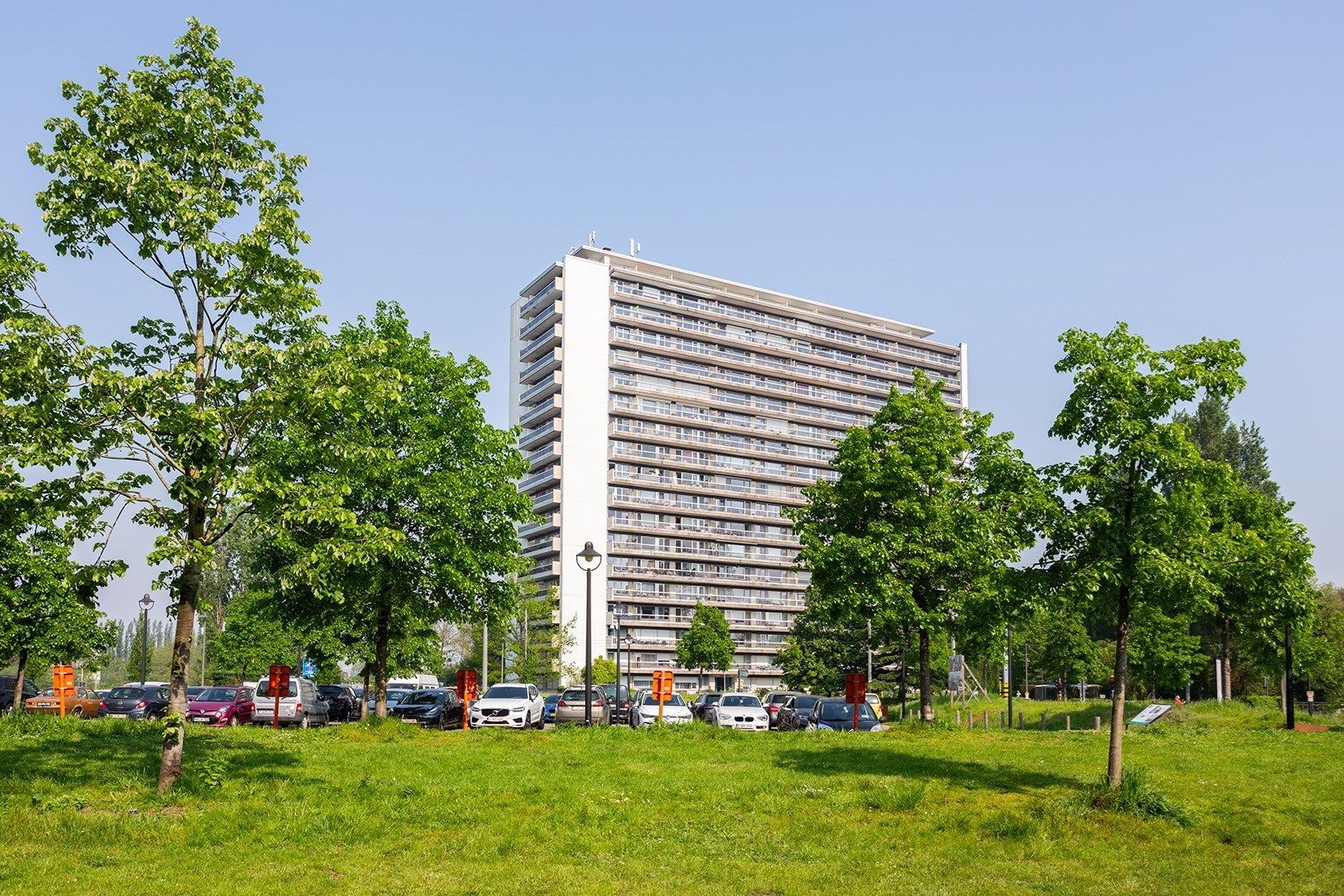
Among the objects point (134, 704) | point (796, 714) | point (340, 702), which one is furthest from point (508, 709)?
point (134, 704)

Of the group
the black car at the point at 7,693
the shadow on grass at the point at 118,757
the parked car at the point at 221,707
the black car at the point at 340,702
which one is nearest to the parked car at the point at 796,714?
the black car at the point at 340,702

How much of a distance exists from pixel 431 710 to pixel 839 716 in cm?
1556

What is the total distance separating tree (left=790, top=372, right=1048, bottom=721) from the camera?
37375mm

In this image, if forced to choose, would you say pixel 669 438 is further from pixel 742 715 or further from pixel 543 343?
pixel 742 715

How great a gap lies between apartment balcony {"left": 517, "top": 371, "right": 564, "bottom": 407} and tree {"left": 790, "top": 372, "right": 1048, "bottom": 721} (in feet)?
236

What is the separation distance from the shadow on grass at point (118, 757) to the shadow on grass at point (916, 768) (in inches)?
397

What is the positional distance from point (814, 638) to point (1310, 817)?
6163cm

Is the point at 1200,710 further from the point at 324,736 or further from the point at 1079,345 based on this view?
the point at 324,736

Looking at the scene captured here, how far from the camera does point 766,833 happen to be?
1556 centimetres

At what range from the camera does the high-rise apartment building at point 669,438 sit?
110 meters

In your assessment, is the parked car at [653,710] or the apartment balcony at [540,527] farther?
the apartment balcony at [540,527]

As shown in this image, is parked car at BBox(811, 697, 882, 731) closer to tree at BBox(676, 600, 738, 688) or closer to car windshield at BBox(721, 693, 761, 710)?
car windshield at BBox(721, 693, 761, 710)

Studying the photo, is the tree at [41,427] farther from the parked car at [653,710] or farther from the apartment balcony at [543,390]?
the apartment balcony at [543,390]

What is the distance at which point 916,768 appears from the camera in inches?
860
